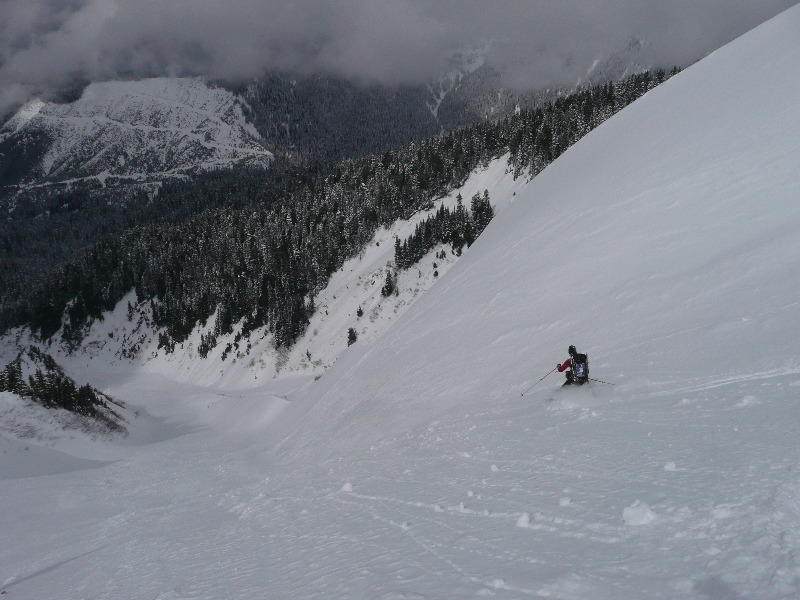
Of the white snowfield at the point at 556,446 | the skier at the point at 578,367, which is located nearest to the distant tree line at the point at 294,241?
the white snowfield at the point at 556,446

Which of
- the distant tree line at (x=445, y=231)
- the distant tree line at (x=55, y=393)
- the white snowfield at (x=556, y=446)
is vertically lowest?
the distant tree line at (x=55, y=393)

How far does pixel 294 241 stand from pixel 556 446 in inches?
5104

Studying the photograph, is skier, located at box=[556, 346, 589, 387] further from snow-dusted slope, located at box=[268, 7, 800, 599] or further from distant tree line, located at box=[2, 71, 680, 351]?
distant tree line, located at box=[2, 71, 680, 351]

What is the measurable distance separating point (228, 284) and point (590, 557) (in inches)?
5460

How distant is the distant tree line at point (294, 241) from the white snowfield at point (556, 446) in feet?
208

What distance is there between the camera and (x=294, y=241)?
132 meters

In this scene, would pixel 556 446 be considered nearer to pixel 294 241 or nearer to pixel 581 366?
pixel 581 366

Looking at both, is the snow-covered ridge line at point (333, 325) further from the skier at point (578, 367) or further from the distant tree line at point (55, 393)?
the skier at point (578, 367)

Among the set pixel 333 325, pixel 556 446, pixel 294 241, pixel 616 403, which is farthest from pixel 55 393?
pixel 294 241

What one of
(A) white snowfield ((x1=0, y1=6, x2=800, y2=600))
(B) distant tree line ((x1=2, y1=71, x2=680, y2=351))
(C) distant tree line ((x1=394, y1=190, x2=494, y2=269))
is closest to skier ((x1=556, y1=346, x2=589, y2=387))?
(A) white snowfield ((x1=0, y1=6, x2=800, y2=600))

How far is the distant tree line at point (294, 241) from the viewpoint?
101 meters

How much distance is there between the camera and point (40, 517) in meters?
20.3

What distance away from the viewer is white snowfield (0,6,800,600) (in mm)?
5406

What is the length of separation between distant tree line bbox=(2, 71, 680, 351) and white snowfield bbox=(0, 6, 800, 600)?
208ft
